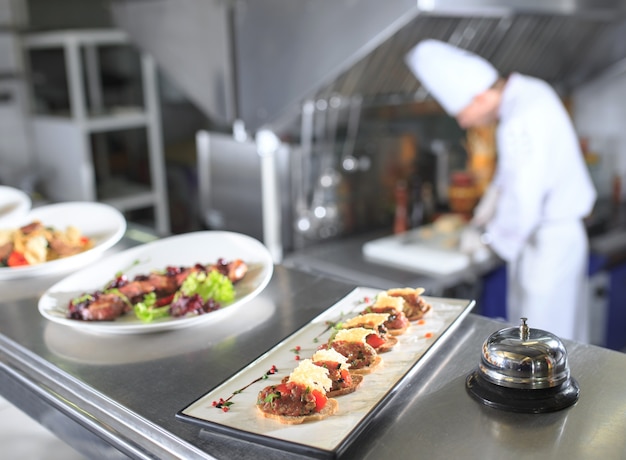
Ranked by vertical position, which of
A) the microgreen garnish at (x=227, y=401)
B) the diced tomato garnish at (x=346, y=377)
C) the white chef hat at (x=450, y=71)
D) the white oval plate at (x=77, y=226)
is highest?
the white chef hat at (x=450, y=71)

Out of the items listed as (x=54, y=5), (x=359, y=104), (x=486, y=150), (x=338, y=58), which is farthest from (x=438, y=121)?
(x=54, y=5)

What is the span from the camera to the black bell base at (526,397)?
0.84m

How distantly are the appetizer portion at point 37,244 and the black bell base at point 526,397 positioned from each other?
36.5 inches

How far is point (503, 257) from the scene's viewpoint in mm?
2668

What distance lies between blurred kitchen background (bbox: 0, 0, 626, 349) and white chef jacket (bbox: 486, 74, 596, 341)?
7.0 inches

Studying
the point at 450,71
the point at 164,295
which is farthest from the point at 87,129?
the point at 164,295

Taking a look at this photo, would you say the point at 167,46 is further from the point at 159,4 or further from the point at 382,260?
the point at 382,260

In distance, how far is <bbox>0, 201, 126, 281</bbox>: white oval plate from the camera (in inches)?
55.0

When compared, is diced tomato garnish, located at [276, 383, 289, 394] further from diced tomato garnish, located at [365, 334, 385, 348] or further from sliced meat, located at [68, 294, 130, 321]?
sliced meat, located at [68, 294, 130, 321]

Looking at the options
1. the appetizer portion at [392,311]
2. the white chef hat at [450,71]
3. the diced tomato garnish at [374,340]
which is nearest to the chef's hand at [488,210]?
the white chef hat at [450,71]

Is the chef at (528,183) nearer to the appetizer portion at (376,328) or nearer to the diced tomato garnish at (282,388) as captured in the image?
the appetizer portion at (376,328)

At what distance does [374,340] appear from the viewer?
95cm

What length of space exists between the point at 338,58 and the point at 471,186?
116 cm

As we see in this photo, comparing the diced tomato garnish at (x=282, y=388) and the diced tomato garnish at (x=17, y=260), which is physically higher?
the diced tomato garnish at (x=282, y=388)
